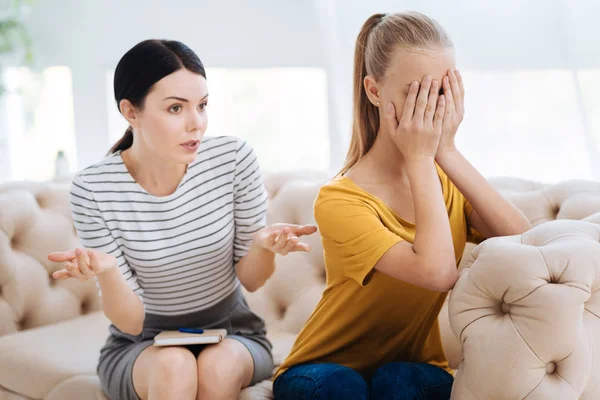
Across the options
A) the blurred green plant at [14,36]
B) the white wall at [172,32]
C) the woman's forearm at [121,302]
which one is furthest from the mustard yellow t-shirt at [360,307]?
the blurred green plant at [14,36]

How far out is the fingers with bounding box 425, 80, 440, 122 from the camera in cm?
129

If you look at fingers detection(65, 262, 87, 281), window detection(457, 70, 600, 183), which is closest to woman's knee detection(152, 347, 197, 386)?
fingers detection(65, 262, 87, 281)

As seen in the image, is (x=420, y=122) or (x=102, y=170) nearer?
(x=420, y=122)

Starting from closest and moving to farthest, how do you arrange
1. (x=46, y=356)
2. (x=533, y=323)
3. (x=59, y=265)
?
(x=533, y=323)
(x=46, y=356)
(x=59, y=265)

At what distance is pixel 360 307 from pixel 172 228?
1.55 ft

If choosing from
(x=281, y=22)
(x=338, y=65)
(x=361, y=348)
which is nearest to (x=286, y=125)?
(x=281, y=22)

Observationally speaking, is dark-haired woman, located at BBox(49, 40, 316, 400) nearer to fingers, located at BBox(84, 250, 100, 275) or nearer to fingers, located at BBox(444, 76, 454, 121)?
fingers, located at BBox(84, 250, 100, 275)

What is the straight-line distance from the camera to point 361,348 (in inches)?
56.2

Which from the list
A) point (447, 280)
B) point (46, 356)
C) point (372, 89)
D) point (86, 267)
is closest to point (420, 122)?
point (372, 89)

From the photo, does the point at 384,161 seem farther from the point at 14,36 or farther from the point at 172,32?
the point at 14,36

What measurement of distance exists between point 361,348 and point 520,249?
41 cm

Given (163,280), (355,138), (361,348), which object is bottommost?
(361,348)

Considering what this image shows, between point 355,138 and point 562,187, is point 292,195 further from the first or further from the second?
point 562,187

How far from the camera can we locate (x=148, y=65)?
58.2 inches
